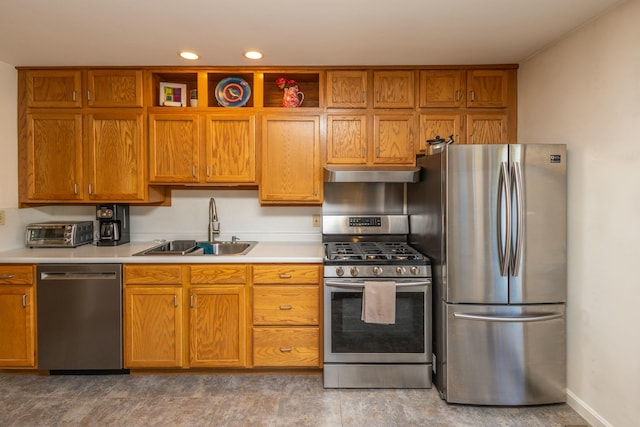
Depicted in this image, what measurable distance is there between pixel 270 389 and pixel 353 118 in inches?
83.6

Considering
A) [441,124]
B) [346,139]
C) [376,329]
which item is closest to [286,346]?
[376,329]

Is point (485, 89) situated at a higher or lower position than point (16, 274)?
higher

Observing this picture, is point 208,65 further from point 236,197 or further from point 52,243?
point 52,243

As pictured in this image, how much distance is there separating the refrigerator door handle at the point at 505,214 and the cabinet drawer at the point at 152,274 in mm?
2182

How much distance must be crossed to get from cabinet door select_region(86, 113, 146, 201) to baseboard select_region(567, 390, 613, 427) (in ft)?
11.0

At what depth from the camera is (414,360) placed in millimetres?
2732

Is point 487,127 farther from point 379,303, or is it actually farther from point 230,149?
point 230,149

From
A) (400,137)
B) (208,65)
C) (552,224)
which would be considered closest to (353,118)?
(400,137)

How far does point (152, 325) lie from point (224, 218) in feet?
3.59

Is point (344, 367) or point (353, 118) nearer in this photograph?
point (344, 367)

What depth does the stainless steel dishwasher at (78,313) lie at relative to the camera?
9.25ft

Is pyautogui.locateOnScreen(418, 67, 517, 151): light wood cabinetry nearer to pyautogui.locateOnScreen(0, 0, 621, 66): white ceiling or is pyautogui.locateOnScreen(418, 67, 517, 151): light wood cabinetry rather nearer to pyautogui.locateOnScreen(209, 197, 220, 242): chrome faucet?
pyautogui.locateOnScreen(0, 0, 621, 66): white ceiling

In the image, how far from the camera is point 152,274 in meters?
2.86

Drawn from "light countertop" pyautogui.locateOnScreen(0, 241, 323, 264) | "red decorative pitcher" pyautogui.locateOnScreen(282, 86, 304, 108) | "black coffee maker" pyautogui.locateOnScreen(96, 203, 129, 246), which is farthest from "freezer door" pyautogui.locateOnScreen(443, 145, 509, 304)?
"black coffee maker" pyautogui.locateOnScreen(96, 203, 129, 246)
